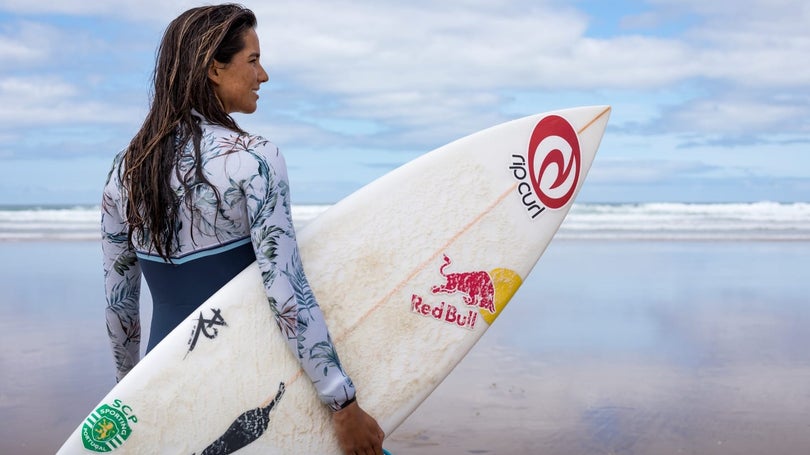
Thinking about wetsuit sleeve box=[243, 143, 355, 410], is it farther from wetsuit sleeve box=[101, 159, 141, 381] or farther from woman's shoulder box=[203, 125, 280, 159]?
wetsuit sleeve box=[101, 159, 141, 381]

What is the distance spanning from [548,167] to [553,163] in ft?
0.06

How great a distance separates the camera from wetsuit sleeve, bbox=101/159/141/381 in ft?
5.48

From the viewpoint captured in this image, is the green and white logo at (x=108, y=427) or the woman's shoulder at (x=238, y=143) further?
the green and white logo at (x=108, y=427)

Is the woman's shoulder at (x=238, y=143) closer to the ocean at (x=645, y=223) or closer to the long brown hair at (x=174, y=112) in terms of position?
the long brown hair at (x=174, y=112)

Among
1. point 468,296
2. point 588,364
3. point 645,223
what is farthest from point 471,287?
point 645,223

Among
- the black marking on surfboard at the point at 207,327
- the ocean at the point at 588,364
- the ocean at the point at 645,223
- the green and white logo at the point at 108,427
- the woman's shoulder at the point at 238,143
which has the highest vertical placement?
the woman's shoulder at the point at 238,143

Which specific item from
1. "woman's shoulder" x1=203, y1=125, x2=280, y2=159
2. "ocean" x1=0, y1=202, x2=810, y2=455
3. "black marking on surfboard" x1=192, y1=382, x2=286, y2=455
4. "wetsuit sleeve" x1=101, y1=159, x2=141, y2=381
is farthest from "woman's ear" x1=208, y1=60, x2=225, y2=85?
"ocean" x1=0, y1=202, x2=810, y2=455

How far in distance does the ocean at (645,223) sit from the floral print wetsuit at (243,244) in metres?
10.8

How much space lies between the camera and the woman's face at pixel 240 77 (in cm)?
155

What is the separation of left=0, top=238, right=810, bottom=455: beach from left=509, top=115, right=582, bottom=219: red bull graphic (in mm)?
1306

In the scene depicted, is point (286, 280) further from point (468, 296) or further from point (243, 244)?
point (468, 296)

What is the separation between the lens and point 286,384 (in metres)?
1.63

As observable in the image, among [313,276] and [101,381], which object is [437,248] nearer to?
[313,276]

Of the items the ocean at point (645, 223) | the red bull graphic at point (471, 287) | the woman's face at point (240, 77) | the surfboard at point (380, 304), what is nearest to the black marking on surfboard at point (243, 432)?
the surfboard at point (380, 304)
